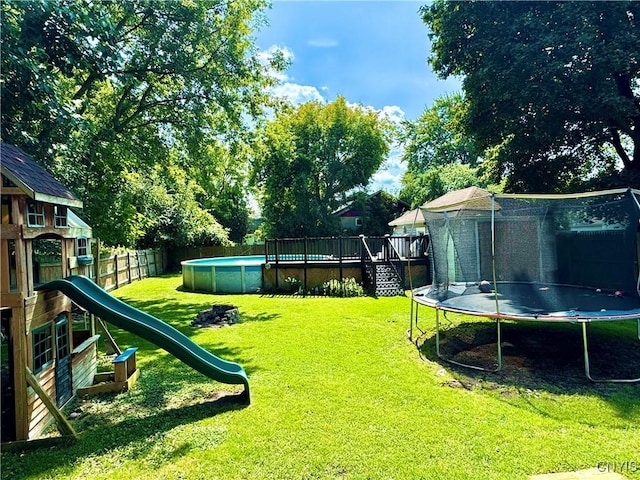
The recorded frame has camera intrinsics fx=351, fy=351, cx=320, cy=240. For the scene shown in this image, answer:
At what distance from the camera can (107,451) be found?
3266 millimetres

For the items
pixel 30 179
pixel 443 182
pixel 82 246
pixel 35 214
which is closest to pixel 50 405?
pixel 35 214

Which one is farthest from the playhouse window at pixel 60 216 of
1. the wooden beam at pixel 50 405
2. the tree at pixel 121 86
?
the wooden beam at pixel 50 405

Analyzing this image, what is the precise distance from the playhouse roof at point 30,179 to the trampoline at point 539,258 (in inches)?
204

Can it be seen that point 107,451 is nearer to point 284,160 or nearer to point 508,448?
point 508,448

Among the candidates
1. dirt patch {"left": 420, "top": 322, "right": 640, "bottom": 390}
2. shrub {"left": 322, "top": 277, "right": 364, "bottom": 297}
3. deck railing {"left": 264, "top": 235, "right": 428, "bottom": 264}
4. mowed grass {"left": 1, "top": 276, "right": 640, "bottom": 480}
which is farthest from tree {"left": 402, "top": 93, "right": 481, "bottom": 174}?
mowed grass {"left": 1, "top": 276, "right": 640, "bottom": 480}

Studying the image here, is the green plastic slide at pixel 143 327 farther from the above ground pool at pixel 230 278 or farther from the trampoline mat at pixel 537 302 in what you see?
the above ground pool at pixel 230 278

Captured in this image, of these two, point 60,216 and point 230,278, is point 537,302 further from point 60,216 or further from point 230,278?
point 230,278

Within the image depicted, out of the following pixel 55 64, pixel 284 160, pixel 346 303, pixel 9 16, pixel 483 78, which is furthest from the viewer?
pixel 284 160

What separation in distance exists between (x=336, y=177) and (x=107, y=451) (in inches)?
943

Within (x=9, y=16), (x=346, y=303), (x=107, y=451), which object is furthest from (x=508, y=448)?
(x=9, y=16)

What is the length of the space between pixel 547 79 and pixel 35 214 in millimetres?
10096

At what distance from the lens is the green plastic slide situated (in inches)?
151

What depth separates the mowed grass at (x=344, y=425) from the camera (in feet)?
9.62

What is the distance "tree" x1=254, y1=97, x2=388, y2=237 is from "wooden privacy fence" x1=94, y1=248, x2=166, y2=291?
894cm
